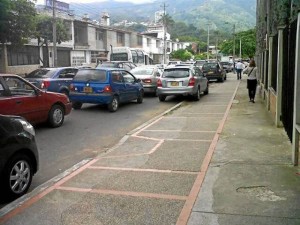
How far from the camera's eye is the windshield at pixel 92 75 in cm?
1408

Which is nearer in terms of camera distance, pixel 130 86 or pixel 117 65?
pixel 130 86

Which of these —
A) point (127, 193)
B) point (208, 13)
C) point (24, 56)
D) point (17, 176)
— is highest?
point (208, 13)

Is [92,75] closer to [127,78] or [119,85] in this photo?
[119,85]

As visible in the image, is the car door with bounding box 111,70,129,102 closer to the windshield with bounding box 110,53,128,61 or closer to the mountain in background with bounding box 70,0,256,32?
the windshield with bounding box 110,53,128,61

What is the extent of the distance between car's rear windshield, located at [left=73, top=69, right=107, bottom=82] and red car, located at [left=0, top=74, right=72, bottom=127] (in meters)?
2.74

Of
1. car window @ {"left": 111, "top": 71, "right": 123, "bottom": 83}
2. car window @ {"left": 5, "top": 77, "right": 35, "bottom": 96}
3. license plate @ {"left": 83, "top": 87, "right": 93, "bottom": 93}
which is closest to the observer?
car window @ {"left": 5, "top": 77, "right": 35, "bottom": 96}

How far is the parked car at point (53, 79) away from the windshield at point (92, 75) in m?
1.44

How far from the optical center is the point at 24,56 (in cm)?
3872

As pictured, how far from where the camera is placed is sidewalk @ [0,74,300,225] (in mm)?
4609

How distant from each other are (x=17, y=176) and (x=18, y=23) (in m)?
25.9

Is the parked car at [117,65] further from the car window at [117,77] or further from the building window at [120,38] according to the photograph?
the building window at [120,38]

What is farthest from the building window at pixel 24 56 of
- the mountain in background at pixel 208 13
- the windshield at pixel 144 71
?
the mountain in background at pixel 208 13

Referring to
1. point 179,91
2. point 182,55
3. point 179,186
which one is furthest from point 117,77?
point 182,55

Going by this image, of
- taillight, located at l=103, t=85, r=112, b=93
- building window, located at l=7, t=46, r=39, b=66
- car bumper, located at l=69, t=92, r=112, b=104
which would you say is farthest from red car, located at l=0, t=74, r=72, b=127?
building window, located at l=7, t=46, r=39, b=66
